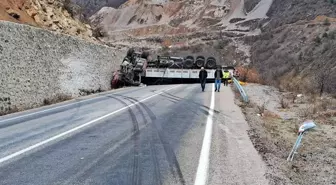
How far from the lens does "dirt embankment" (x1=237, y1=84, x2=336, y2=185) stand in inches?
262

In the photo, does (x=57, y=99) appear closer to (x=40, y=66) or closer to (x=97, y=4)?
(x=40, y=66)

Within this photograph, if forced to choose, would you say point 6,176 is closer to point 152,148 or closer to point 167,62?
point 152,148

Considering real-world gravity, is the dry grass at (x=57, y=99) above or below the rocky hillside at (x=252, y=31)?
below

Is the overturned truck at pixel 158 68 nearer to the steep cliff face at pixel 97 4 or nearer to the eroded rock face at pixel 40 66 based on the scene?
the eroded rock face at pixel 40 66

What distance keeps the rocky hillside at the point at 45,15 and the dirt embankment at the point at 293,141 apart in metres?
15.8

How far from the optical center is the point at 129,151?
784 cm

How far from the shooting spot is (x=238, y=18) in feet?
312

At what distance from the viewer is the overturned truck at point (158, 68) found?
3373 cm

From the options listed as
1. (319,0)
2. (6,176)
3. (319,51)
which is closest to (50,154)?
(6,176)

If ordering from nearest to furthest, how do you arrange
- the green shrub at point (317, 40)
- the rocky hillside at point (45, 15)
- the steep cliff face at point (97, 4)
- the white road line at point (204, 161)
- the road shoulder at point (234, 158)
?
the white road line at point (204, 161) < the road shoulder at point (234, 158) < the rocky hillside at point (45, 15) < the green shrub at point (317, 40) < the steep cliff face at point (97, 4)

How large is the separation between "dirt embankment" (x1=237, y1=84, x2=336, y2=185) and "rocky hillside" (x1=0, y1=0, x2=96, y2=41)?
15.8 m

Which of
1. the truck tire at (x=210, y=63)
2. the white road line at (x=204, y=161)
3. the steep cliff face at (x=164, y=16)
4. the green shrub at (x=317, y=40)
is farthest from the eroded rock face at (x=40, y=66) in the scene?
the steep cliff face at (x=164, y=16)

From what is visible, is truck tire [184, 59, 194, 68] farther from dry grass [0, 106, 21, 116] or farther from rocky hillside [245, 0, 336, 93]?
dry grass [0, 106, 21, 116]

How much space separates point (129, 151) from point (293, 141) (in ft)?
14.4
